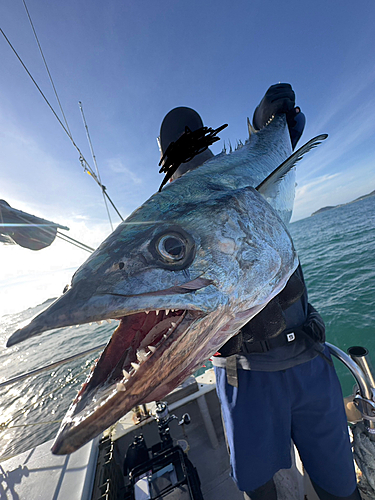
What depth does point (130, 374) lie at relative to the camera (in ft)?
2.72

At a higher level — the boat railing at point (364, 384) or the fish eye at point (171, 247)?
the fish eye at point (171, 247)

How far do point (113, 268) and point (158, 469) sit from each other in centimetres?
212

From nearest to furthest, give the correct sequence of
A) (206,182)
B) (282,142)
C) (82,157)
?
(206,182)
(282,142)
(82,157)

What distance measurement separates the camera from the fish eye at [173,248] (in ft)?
3.16

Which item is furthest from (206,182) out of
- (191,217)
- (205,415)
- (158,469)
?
(205,415)

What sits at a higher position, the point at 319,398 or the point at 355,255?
the point at 319,398

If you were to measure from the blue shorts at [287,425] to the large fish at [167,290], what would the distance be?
0.83m

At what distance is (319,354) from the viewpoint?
1.61 meters

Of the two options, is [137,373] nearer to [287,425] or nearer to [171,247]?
[171,247]

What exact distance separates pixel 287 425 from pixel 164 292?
59.0 inches

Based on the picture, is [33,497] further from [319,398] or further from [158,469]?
[319,398]

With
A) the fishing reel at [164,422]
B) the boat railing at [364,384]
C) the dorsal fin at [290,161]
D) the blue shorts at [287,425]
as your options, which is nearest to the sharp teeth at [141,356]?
the blue shorts at [287,425]

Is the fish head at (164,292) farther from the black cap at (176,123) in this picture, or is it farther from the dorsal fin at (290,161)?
the black cap at (176,123)

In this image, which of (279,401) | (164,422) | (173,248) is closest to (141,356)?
(173,248)
